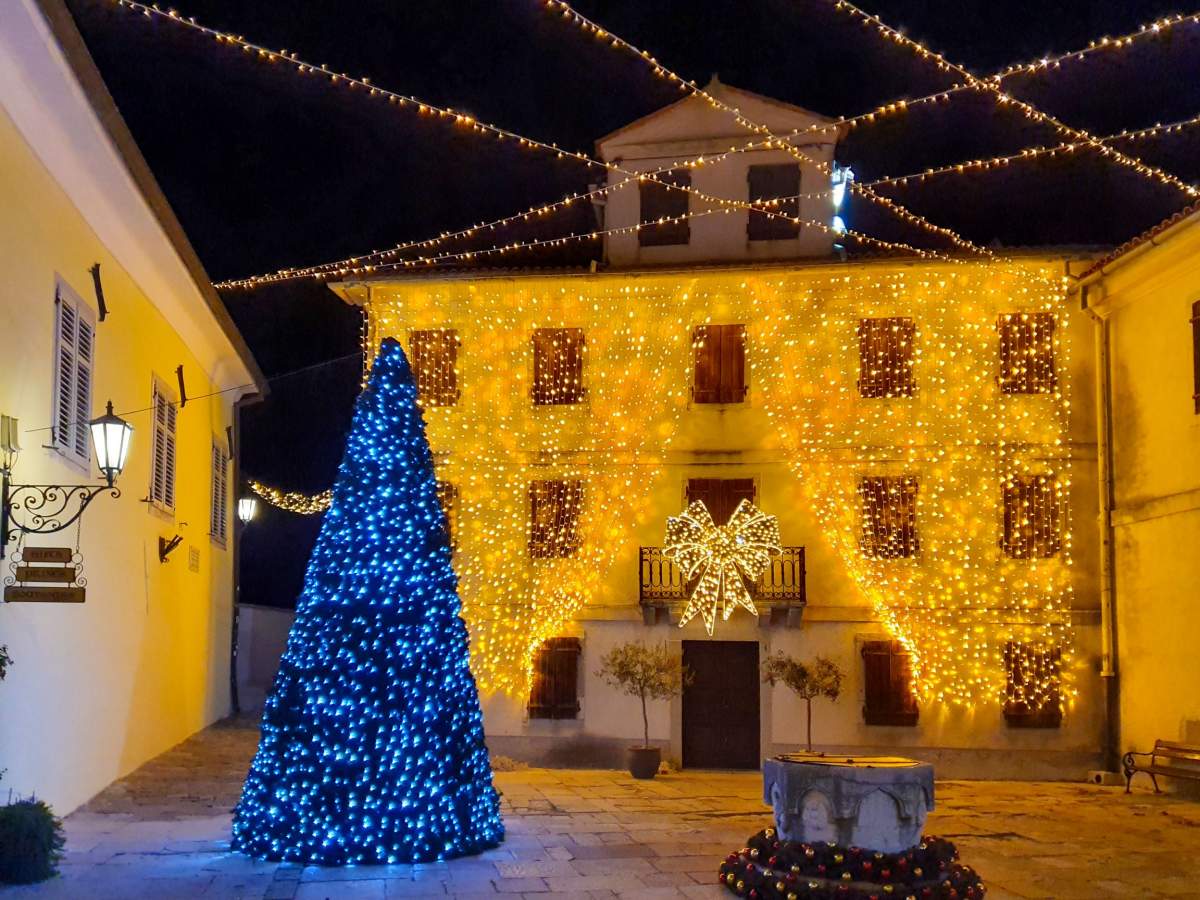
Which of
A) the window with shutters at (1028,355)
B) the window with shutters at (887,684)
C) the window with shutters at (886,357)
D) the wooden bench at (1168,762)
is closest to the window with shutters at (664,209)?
the window with shutters at (886,357)

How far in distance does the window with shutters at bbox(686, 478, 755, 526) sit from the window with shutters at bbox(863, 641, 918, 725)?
2866 mm

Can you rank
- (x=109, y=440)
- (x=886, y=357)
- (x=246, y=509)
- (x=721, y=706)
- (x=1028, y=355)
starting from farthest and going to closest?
(x=246, y=509)
(x=721, y=706)
(x=886, y=357)
(x=1028, y=355)
(x=109, y=440)

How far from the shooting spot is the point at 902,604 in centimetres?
1841

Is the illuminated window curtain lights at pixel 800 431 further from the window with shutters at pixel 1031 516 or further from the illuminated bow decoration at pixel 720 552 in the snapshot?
the illuminated bow decoration at pixel 720 552

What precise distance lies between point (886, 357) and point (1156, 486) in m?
4.28

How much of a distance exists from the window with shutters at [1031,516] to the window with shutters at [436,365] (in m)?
8.71

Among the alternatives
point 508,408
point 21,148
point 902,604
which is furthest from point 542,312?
point 21,148

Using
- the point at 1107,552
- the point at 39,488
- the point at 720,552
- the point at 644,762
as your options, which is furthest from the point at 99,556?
the point at 1107,552

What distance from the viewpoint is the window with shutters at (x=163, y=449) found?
14.7 metres

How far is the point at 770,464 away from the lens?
18969mm

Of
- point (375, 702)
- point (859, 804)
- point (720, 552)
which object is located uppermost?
point (720, 552)

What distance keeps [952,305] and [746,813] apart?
28.9 feet

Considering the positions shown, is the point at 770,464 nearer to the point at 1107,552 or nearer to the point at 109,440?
the point at 1107,552

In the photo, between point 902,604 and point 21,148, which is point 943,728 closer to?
point 902,604
